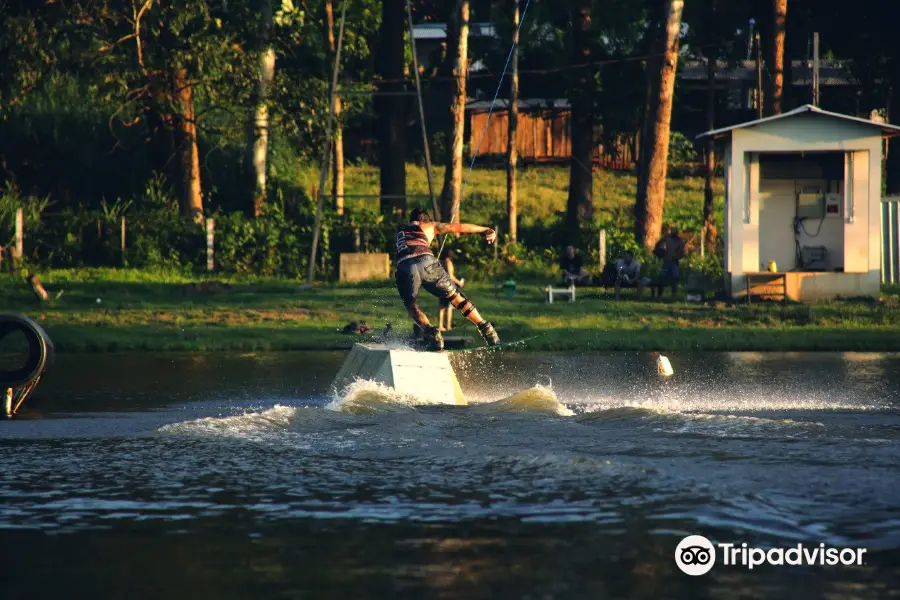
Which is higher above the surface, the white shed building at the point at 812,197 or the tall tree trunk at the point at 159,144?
the tall tree trunk at the point at 159,144

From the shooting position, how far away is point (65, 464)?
41.6ft

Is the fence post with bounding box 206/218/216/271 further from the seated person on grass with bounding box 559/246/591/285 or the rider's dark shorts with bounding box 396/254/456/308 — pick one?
the rider's dark shorts with bounding box 396/254/456/308

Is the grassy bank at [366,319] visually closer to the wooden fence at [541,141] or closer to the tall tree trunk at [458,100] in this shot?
the tall tree trunk at [458,100]

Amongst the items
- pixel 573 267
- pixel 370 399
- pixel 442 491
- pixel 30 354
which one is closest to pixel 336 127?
pixel 573 267

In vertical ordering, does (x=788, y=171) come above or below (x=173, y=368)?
above

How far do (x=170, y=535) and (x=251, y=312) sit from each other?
1848 cm

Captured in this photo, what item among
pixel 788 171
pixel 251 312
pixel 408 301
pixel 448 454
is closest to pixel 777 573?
pixel 448 454

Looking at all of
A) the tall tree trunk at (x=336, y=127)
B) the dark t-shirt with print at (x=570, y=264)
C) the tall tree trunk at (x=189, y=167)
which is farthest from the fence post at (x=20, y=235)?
the dark t-shirt with print at (x=570, y=264)

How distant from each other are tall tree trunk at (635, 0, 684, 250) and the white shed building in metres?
6.13

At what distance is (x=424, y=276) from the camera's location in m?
18.1

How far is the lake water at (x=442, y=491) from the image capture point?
870 centimetres

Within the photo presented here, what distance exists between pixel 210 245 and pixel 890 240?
52.4ft

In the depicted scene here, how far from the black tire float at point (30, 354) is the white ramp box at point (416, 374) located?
360 cm

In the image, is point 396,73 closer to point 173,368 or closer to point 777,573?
point 173,368
